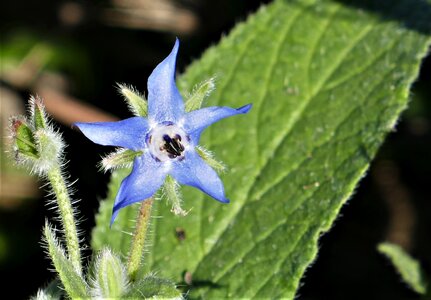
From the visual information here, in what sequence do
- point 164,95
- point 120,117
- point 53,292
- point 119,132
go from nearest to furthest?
point 119,132, point 164,95, point 53,292, point 120,117

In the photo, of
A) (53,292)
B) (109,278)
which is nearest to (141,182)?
(109,278)

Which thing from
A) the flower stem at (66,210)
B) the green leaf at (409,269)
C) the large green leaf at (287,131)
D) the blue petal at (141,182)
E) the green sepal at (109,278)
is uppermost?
the blue petal at (141,182)

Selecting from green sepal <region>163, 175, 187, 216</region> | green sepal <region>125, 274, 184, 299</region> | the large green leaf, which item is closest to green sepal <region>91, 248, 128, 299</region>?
green sepal <region>125, 274, 184, 299</region>

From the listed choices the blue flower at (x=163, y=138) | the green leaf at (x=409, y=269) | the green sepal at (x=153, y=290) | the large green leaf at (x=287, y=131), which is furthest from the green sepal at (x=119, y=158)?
the green leaf at (x=409, y=269)

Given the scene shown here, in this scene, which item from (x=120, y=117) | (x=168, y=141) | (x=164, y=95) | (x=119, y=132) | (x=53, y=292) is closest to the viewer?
(x=119, y=132)

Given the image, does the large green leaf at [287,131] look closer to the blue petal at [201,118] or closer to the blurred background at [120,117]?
the blue petal at [201,118]

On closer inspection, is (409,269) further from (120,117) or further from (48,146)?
(120,117)

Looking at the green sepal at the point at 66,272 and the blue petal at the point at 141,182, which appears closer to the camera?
the blue petal at the point at 141,182
